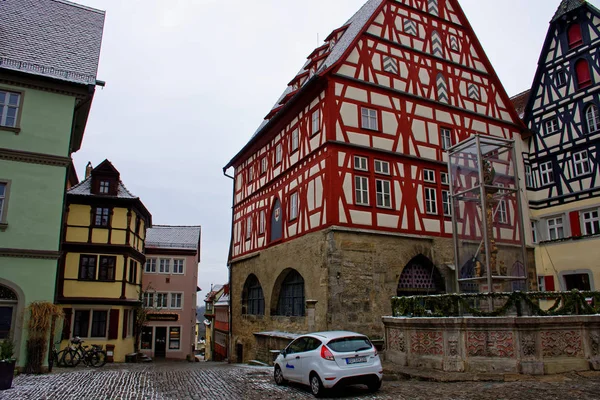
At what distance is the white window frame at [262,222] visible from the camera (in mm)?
23816

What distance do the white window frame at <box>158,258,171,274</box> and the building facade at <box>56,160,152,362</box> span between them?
8.96 meters

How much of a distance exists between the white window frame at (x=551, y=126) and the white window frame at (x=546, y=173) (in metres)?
1.58

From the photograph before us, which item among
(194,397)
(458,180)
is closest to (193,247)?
(458,180)

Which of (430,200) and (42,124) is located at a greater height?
(42,124)

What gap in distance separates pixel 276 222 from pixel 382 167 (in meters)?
6.02

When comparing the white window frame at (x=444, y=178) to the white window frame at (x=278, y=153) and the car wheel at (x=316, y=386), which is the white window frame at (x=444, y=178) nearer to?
the white window frame at (x=278, y=153)

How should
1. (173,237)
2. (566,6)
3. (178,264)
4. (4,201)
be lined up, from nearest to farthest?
(4,201)
(566,6)
(178,264)
(173,237)

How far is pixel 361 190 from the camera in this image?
60.2ft

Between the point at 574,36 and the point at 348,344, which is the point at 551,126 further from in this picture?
the point at 348,344

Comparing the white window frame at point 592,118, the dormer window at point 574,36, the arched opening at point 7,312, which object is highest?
the dormer window at point 574,36

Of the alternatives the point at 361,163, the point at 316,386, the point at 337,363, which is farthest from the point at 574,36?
the point at 316,386

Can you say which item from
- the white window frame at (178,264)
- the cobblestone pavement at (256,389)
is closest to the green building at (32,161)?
the cobblestone pavement at (256,389)

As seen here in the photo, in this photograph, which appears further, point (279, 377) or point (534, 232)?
point (534, 232)

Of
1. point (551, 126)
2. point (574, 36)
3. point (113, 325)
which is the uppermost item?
point (574, 36)
